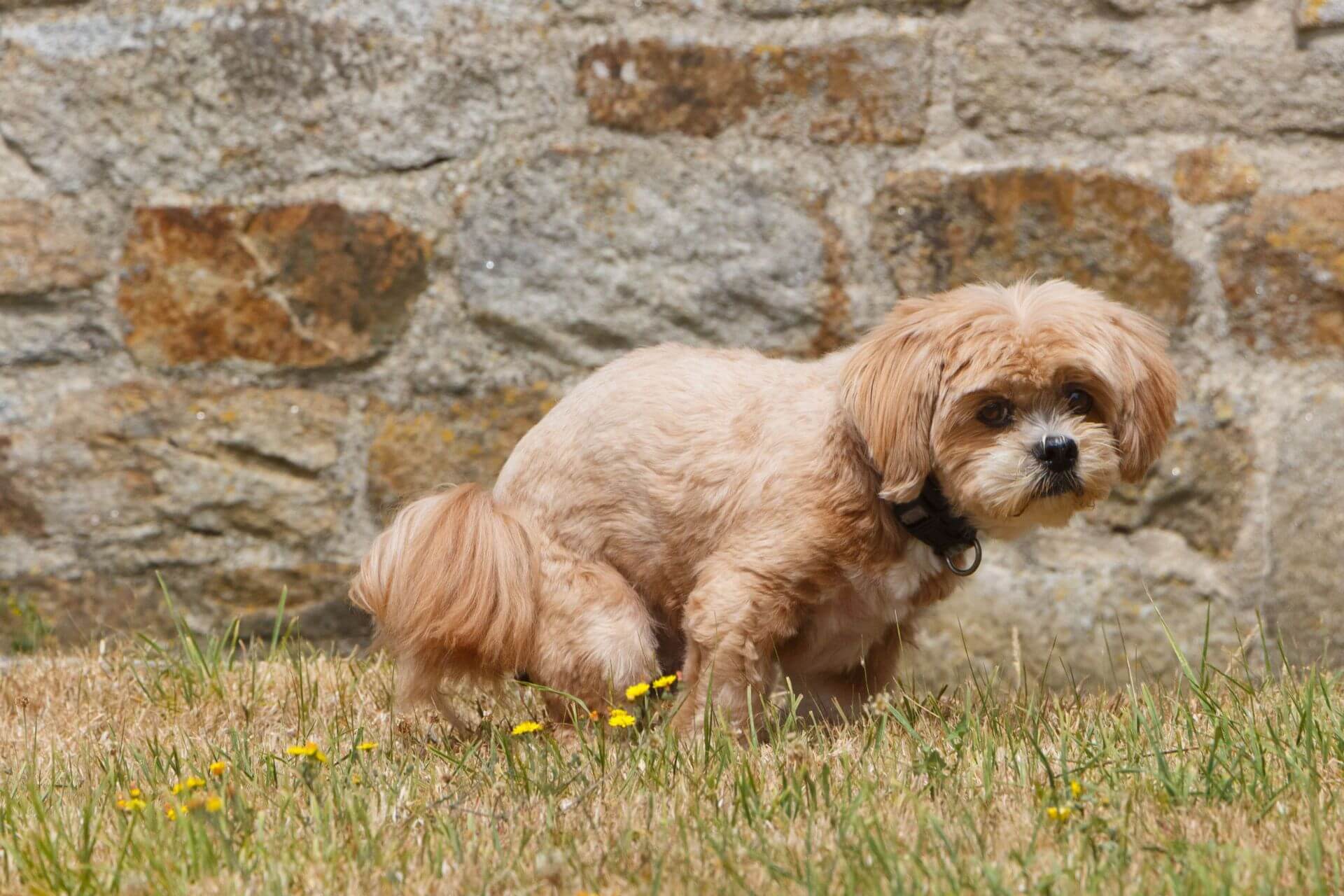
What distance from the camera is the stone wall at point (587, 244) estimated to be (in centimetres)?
361

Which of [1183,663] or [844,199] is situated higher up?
[844,199]

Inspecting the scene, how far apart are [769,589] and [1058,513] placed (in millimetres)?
588

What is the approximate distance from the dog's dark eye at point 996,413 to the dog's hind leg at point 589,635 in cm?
85

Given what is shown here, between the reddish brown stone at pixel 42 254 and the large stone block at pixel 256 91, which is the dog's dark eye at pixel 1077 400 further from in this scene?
the reddish brown stone at pixel 42 254

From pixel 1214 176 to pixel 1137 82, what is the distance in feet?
1.02

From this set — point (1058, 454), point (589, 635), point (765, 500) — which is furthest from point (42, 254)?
point (1058, 454)

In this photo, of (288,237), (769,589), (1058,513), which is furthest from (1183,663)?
(288,237)

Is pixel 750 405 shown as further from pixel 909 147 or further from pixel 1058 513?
pixel 909 147

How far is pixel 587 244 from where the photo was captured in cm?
373

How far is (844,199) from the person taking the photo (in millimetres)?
3678

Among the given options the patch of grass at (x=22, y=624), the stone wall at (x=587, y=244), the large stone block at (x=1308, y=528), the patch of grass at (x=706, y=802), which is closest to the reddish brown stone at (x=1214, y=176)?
the stone wall at (x=587, y=244)

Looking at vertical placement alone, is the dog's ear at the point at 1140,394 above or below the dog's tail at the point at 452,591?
above

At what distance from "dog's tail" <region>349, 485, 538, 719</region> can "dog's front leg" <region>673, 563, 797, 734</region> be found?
373 mm

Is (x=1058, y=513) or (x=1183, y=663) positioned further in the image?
(x=1058, y=513)
